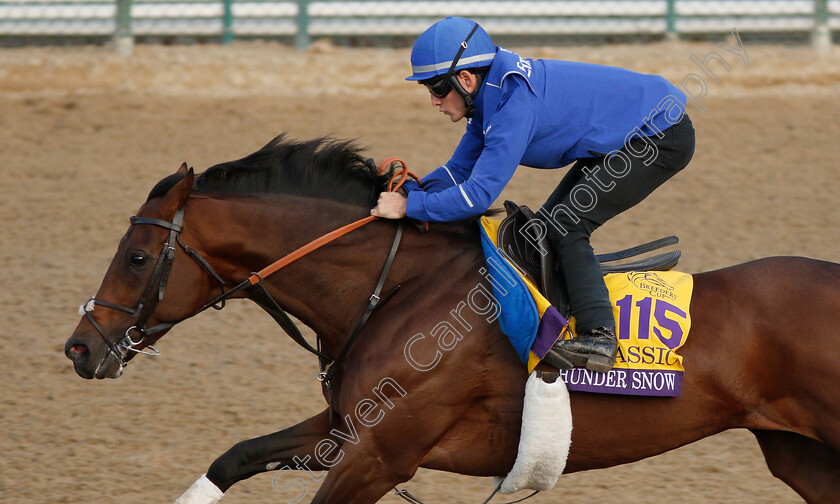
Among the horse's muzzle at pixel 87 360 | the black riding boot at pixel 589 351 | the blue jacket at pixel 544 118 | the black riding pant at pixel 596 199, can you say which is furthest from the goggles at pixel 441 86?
the horse's muzzle at pixel 87 360

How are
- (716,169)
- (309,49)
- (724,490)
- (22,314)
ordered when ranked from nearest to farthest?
1. (724,490)
2. (22,314)
3. (716,169)
4. (309,49)

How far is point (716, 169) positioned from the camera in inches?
334

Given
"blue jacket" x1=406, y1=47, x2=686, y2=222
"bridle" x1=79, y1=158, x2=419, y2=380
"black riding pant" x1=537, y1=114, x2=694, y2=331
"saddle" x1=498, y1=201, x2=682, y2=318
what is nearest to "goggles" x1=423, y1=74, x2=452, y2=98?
"blue jacket" x1=406, y1=47, x2=686, y2=222

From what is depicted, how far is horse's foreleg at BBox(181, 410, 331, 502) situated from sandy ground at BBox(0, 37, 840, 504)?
859 millimetres

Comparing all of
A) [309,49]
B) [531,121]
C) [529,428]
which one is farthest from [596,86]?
[309,49]

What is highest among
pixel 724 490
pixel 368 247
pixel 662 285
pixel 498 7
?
pixel 498 7

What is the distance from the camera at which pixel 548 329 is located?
3.19 metres

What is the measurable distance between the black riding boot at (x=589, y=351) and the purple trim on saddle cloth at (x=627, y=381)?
5cm

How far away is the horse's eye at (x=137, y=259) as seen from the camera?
319 cm

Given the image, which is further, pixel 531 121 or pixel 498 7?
pixel 498 7

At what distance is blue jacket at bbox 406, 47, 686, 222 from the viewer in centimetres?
323

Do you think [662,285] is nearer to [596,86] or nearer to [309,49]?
[596,86]

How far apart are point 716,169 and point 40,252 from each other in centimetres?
571

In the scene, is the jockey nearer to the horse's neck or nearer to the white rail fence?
the horse's neck
